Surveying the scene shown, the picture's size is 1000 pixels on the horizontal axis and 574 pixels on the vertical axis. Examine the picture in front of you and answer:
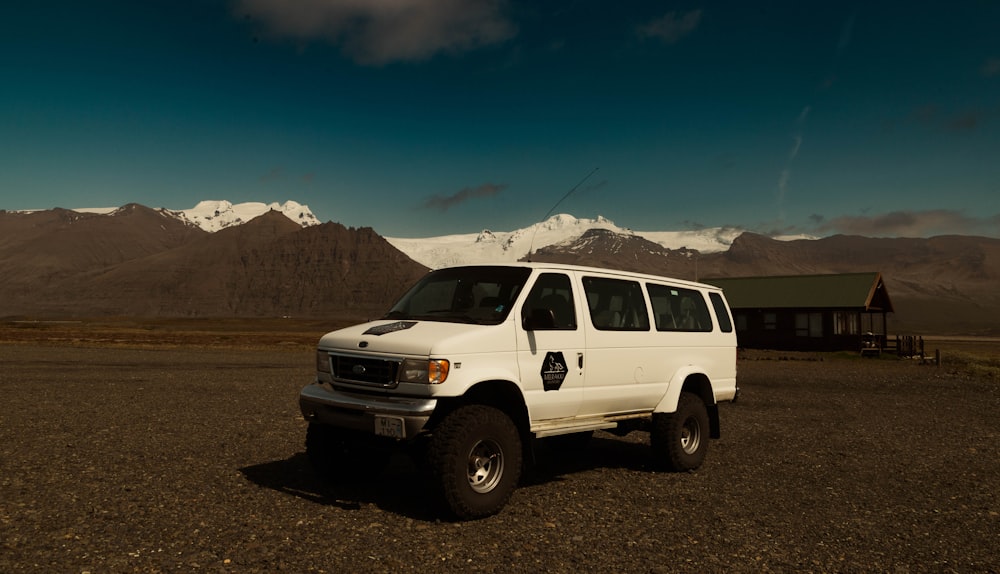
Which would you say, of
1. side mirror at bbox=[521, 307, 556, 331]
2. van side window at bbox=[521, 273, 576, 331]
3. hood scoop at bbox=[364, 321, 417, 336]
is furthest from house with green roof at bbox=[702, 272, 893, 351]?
hood scoop at bbox=[364, 321, 417, 336]

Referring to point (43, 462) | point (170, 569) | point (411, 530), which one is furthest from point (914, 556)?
point (43, 462)

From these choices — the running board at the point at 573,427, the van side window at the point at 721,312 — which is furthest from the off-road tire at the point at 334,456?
the van side window at the point at 721,312

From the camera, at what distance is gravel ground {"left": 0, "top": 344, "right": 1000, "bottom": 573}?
5.88m

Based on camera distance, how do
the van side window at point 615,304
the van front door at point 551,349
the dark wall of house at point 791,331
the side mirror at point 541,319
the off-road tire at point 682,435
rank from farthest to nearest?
the dark wall of house at point 791,331 → the off-road tire at point 682,435 → the van side window at point 615,304 → the van front door at point 551,349 → the side mirror at point 541,319

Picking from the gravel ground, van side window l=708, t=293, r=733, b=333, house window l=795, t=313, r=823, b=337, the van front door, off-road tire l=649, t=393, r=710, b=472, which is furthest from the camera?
house window l=795, t=313, r=823, b=337

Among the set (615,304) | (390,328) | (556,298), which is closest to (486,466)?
(390,328)

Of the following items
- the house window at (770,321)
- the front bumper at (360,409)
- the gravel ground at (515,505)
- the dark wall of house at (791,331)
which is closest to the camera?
the gravel ground at (515,505)

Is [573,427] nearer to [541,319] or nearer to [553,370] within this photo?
[553,370]

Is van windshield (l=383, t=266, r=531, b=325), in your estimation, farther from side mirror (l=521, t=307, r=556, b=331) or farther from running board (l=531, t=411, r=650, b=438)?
running board (l=531, t=411, r=650, b=438)

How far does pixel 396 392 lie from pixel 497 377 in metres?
1.03

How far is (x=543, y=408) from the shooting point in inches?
295

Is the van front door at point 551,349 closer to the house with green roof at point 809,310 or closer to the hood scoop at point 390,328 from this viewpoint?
the hood scoop at point 390,328

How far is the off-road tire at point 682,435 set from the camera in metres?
9.12

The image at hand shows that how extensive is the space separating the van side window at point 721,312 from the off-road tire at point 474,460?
486cm
